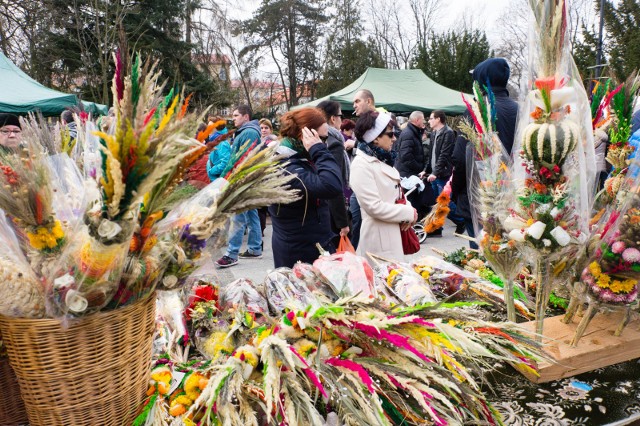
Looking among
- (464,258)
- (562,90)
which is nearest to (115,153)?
(562,90)

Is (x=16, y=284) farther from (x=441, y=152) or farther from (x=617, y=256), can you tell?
(x=441, y=152)

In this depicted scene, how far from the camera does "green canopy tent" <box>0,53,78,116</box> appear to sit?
751 centimetres

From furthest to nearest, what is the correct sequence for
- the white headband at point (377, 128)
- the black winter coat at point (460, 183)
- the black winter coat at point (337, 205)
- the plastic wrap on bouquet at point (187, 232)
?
the black winter coat at point (460, 183) < the black winter coat at point (337, 205) < the white headband at point (377, 128) < the plastic wrap on bouquet at point (187, 232)

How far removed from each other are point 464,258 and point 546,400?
1.36 meters

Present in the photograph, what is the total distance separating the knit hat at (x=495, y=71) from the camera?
320 centimetres

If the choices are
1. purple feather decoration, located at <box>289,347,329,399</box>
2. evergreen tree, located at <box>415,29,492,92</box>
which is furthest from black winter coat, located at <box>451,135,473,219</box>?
evergreen tree, located at <box>415,29,492,92</box>

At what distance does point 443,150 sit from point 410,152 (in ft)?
2.34

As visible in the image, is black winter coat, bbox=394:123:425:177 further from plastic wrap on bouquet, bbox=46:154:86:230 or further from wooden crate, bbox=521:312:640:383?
plastic wrap on bouquet, bbox=46:154:86:230

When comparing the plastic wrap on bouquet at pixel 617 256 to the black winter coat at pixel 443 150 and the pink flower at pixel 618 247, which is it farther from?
the black winter coat at pixel 443 150

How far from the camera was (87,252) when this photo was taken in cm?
93

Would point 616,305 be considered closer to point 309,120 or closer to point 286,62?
point 309,120

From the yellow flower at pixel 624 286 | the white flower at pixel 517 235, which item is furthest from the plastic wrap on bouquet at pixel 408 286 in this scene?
the yellow flower at pixel 624 286

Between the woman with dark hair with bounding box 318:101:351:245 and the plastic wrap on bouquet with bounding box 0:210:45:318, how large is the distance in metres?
2.29

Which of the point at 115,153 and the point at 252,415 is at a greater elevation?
the point at 115,153
